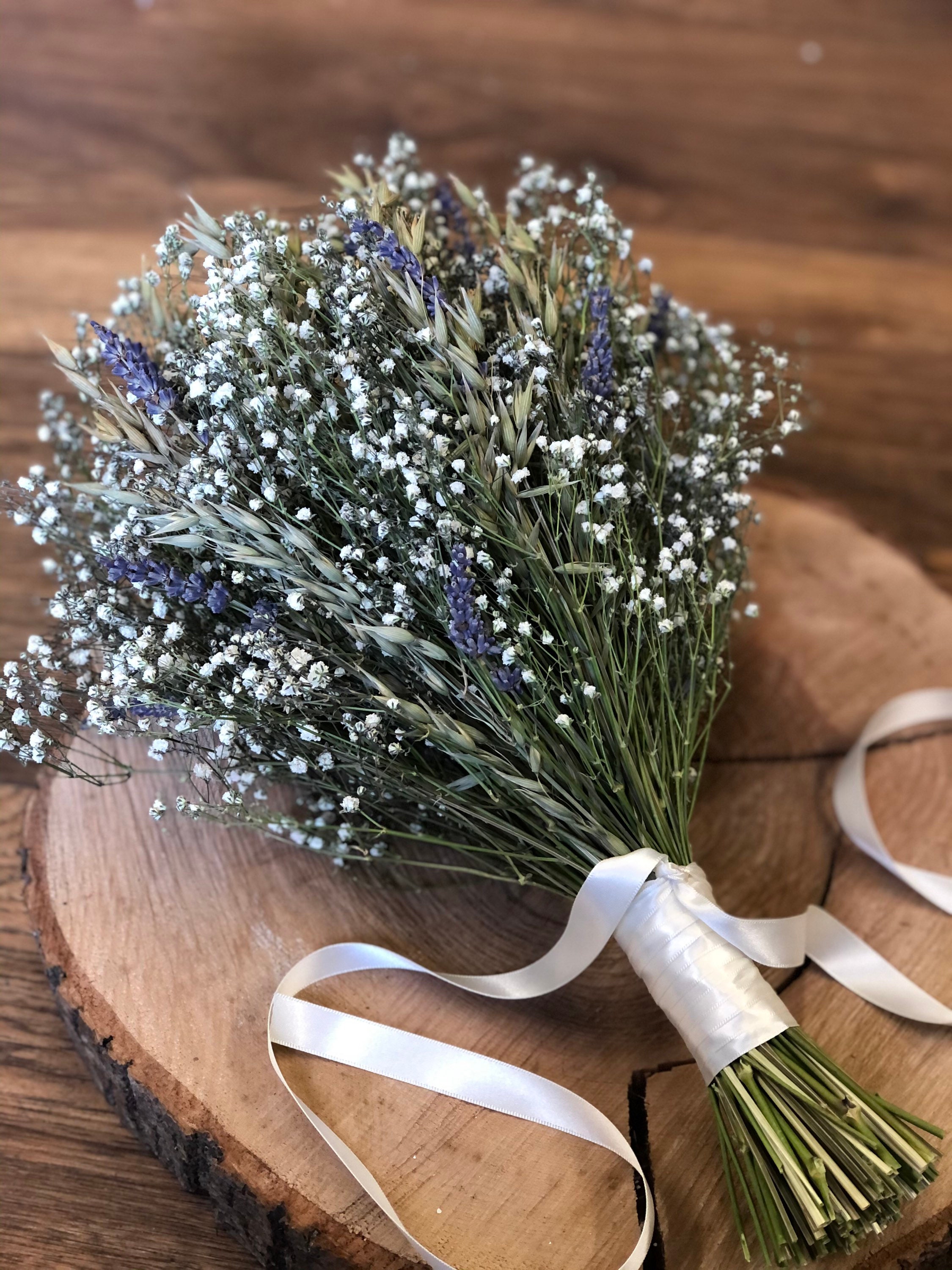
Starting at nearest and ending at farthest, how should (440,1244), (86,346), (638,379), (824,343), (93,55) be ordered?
(440,1244) < (638,379) < (86,346) < (824,343) < (93,55)

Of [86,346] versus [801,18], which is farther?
[801,18]

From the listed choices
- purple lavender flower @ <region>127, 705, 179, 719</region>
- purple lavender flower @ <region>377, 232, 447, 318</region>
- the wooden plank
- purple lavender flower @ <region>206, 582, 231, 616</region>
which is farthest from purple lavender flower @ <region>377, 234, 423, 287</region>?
the wooden plank

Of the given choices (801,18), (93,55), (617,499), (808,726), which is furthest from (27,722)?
(801,18)

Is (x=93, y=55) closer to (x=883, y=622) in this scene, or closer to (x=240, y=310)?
(x=240, y=310)

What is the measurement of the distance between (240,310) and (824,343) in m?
1.33

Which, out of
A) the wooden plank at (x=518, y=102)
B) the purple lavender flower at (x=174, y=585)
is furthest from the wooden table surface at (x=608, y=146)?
the purple lavender flower at (x=174, y=585)

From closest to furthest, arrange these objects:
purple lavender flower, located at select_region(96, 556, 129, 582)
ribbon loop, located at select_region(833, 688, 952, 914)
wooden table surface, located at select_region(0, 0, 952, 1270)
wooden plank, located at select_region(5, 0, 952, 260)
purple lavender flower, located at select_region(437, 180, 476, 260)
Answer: purple lavender flower, located at select_region(96, 556, 129, 582) < ribbon loop, located at select_region(833, 688, 952, 914) < purple lavender flower, located at select_region(437, 180, 476, 260) < wooden table surface, located at select_region(0, 0, 952, 1270) < wooden plank, located at select_region(5, 0, 952, 260)

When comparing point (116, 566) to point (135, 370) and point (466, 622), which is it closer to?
point (135, 370)

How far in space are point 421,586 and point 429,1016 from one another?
0.45 metres

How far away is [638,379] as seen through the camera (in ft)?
3.89

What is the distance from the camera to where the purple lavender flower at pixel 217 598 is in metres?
1.00

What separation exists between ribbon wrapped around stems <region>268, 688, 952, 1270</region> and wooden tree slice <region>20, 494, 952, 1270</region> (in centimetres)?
2

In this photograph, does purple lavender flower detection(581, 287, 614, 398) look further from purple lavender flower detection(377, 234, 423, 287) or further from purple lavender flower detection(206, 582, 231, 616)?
purple lavender flower detection(206, 582, 231, 616)

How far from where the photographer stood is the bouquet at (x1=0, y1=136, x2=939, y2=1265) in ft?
3.24
